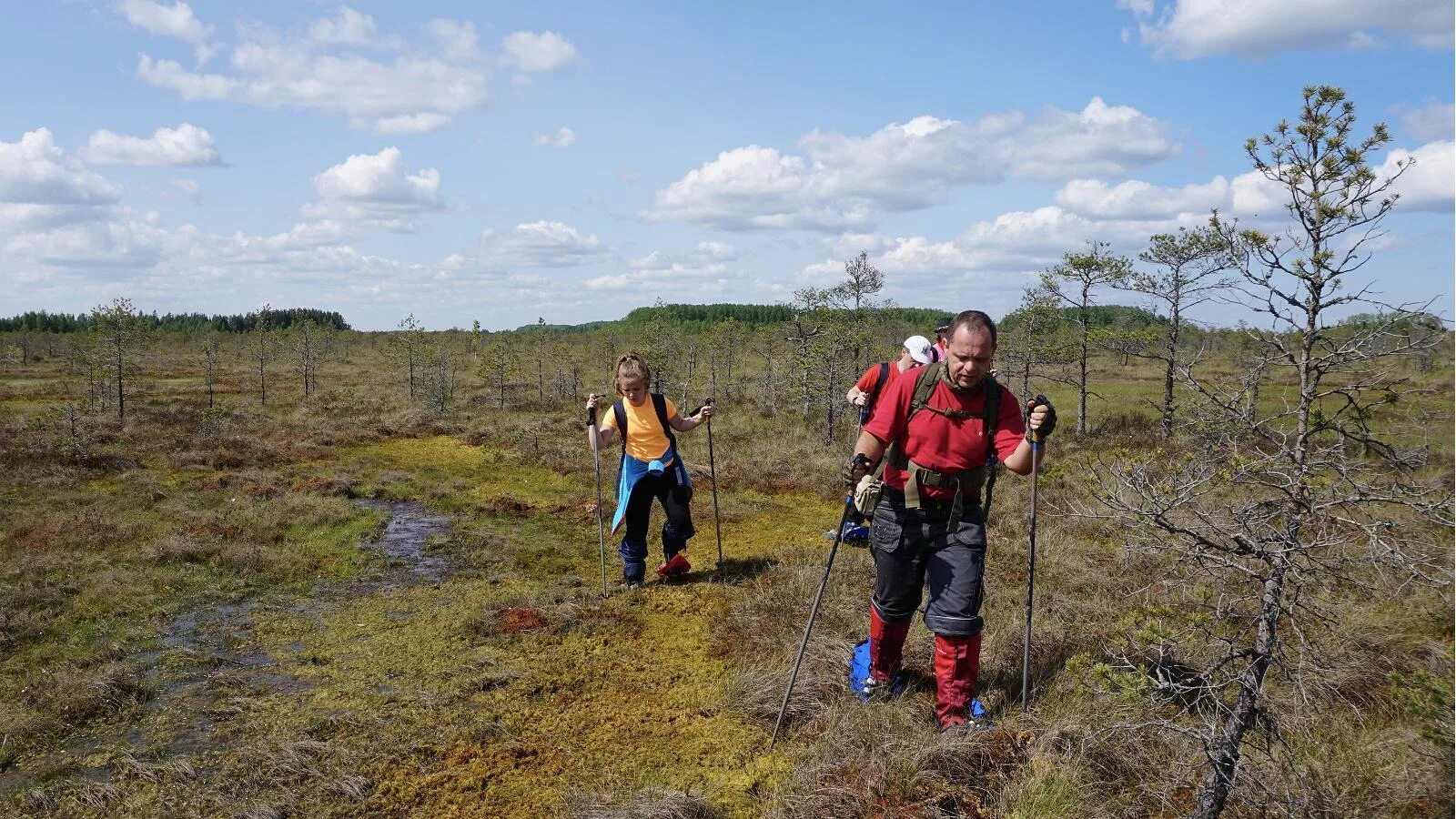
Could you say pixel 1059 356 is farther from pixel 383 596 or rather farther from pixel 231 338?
pixel 231 338

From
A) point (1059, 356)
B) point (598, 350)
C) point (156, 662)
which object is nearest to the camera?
point (156, 662)

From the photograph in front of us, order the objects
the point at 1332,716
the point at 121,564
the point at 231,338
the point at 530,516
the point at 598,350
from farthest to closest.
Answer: the point at 231,338 → the point at 598,350 → the point at 530,516 → the point at 121,564 → the point at 1332,716

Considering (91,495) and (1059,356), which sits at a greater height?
(1059,356)

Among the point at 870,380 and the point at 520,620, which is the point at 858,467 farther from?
the point at 520,620

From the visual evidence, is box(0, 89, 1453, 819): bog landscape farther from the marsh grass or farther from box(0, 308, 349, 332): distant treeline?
box(0, 308, 349, 332): distant treeline

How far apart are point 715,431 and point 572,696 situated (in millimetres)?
16875

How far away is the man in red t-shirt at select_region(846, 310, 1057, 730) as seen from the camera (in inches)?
158

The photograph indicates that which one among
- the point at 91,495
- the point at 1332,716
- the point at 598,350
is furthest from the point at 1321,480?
the point at 598,350

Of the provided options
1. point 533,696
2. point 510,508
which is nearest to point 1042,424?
point 533,696

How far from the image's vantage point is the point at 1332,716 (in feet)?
13.2

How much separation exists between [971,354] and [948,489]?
78 centimetres

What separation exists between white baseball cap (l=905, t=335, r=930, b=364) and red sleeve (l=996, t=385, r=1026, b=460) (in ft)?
6.06

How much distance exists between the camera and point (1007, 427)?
162 inches

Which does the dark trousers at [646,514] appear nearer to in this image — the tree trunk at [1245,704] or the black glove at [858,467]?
the black glove at [858,467]
